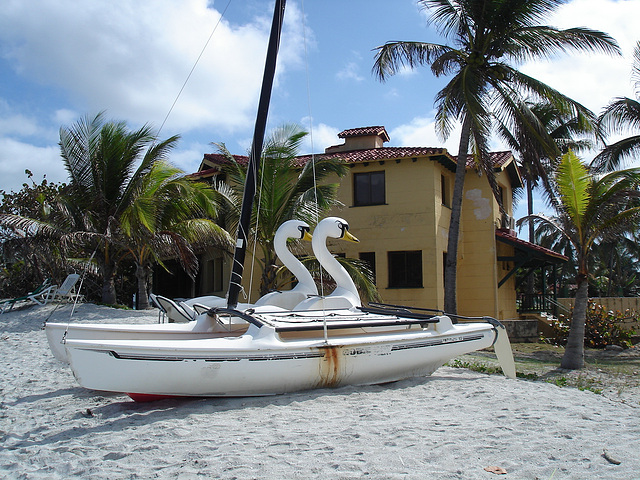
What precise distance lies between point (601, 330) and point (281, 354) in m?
12.6

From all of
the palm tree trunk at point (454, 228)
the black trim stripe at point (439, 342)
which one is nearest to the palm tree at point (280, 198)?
the palm tree trunk at point (454, 228)

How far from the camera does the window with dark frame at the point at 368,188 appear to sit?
18531 millimetres

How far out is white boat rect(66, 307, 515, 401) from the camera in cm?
591

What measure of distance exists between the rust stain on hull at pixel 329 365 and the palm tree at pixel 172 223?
861 centimetres

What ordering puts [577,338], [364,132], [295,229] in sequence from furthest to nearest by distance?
1. [364,132]
2. [577,338]
3. [295,229]

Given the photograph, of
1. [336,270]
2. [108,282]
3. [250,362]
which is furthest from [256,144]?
[108,282]

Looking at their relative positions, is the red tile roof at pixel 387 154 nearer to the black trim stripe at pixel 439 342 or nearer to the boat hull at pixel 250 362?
the black trim stripe at pixel 439 342

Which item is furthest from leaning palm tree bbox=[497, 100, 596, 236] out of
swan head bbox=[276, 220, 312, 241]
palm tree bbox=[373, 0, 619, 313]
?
swan head bbox=[276, 220, 312, 241]

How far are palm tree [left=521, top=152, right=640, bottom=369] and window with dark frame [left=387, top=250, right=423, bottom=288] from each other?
6405mm

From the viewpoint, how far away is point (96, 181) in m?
15.4

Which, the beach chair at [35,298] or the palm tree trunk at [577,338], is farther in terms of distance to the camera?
the beach chair at [35,298]

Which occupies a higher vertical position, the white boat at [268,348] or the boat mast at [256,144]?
the boat mast at [256,144]

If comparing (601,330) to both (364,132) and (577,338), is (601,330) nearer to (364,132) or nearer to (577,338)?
(577,338)

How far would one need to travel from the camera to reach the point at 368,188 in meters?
18.7
